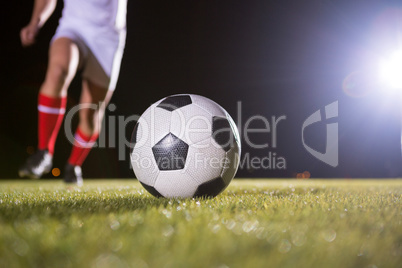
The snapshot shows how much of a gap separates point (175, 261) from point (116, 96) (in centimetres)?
647

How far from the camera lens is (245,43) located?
25.8ft

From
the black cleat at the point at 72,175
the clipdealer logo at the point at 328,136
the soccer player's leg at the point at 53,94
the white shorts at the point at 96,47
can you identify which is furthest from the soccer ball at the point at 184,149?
the clipdealer logo at the point at 328,136

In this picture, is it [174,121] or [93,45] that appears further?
[93,45]

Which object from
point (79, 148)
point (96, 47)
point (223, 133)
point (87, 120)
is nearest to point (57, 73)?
point (96, 47)

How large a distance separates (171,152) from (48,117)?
1.40 meters

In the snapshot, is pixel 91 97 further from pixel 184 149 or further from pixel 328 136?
pixel 328 136

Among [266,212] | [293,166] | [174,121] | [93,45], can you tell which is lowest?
[293,166]

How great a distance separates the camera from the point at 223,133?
2.15 m

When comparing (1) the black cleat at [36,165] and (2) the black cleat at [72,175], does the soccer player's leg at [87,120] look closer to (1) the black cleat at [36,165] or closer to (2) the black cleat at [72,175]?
(2) the black cleat at [72,175]

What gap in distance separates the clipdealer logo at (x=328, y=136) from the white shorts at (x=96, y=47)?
492 centimetres

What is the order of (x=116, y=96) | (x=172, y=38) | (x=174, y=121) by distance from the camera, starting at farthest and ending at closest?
1. (x=172, y=38)
2. (x=116, y=96)
3. (x=174, y=121)

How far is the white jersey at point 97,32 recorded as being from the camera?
3.17 meters

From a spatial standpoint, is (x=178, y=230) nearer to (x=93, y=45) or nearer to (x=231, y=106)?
(x=93, y=45)

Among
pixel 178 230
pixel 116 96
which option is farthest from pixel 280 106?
pixel 178 230
